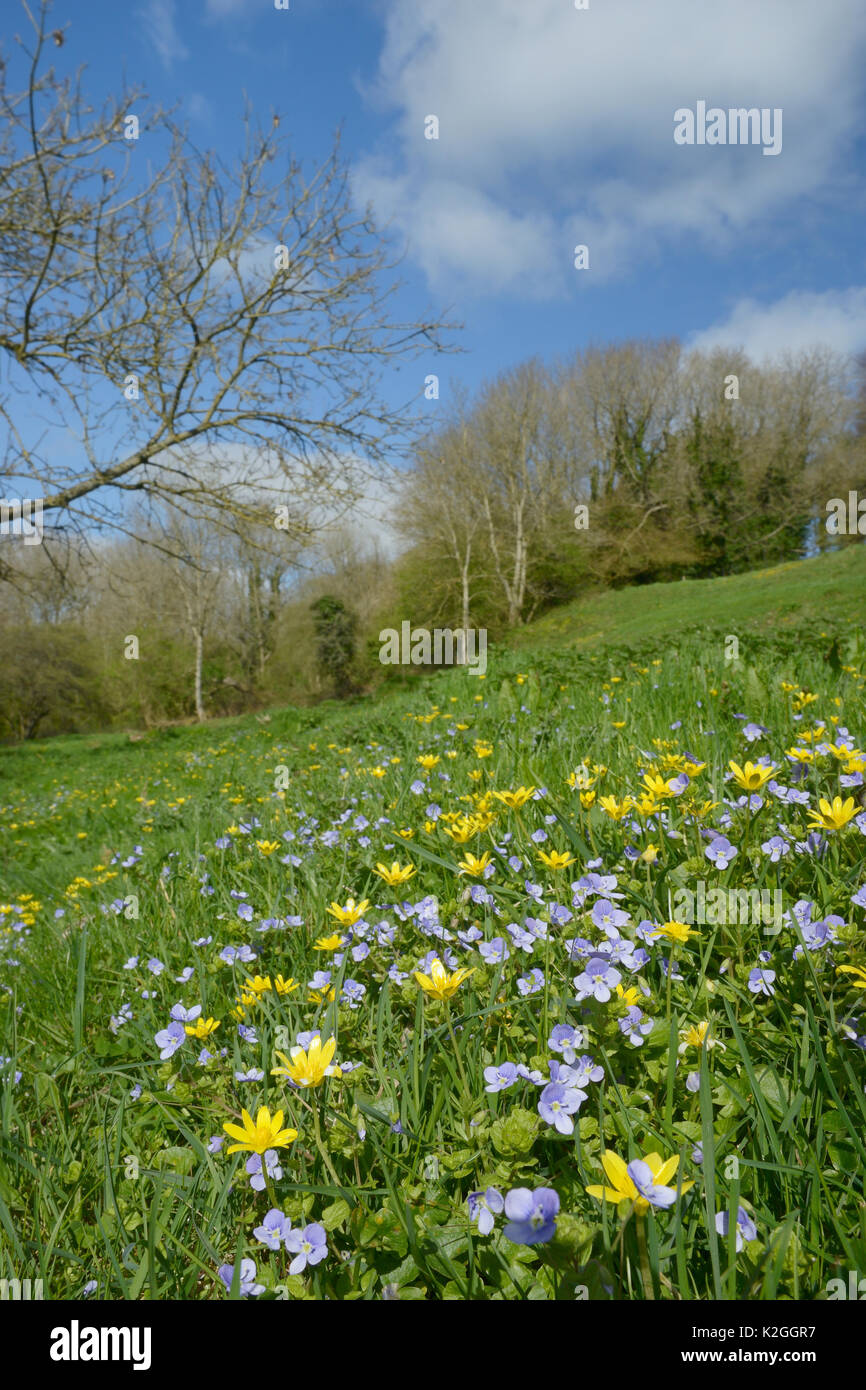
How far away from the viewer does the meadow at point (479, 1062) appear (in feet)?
2.92

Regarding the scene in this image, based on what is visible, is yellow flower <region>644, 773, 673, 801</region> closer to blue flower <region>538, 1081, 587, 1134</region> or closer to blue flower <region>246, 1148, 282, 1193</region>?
blue flower <region>538, 1081, 587, 1134</region>

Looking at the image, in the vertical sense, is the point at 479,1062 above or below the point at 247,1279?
above

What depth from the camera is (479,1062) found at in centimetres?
123

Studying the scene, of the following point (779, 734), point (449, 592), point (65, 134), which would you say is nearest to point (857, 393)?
point (449, 592)

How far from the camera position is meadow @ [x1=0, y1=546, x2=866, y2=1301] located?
0.89m

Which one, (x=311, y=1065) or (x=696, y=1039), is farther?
(x=696, y=1039)

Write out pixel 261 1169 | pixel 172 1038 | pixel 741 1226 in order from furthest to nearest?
pixel 172 1038 → pixel 261 1169 → pixel 741 1226

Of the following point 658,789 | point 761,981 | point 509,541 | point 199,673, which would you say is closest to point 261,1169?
point 761,981

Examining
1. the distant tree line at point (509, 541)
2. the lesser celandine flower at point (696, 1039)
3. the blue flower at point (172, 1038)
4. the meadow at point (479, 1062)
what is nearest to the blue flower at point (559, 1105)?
the meadow at point (479, 1062)

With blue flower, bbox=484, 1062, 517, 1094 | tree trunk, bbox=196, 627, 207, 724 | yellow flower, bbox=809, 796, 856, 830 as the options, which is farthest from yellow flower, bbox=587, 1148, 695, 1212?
tree trunk, bbox=196, 627, 207, 724

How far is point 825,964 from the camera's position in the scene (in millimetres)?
1255

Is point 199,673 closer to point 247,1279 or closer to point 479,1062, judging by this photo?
point 479,1062

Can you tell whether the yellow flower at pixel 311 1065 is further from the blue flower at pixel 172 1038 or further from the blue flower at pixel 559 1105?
the blue flower at pixel 172 1038
